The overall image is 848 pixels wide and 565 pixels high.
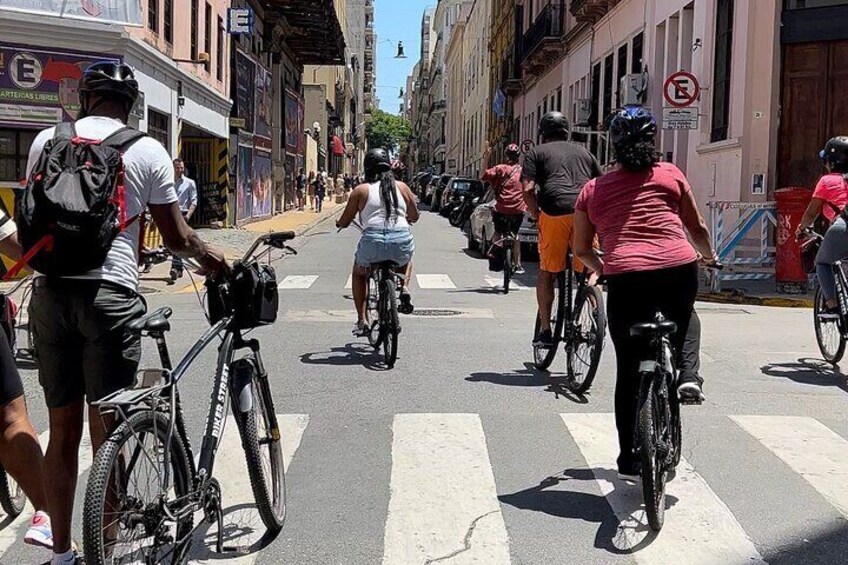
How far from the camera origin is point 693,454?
578cm

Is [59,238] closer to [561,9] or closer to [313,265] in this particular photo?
[313,265]

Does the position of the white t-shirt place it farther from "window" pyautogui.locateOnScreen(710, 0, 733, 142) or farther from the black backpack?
"window" pyautogui.locateOnScreen(710, 0, 733, 142)

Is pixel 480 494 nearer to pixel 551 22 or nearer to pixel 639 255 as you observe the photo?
pixel 639 255

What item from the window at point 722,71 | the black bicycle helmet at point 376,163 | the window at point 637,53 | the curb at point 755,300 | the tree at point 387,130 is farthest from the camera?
the tree at point 387,130

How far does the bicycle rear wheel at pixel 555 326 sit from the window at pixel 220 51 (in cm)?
1958

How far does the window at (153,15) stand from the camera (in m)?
18.7

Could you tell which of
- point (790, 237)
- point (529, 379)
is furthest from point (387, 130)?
point (529, 379)

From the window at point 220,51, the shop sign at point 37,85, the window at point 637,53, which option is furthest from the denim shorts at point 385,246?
the window at point 220,51

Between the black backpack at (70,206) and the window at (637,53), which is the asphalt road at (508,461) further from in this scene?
the window at (637,53)

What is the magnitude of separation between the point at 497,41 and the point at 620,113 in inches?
1994

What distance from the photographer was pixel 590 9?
28.0 metres

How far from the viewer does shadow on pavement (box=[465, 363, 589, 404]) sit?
295 inches

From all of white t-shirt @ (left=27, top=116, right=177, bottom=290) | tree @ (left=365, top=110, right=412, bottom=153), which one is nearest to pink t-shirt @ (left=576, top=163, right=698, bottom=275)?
white t-shirt @ (left=27, top=116, right=177, bottom=290)

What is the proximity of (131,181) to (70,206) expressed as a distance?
0.34 meters
